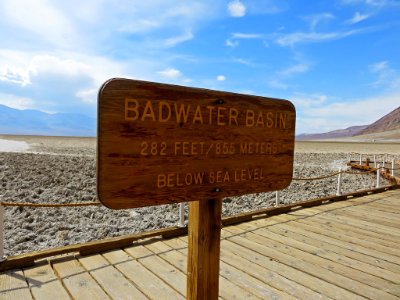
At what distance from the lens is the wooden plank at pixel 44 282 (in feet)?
11.1

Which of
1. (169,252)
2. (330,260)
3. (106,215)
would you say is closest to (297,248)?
(330,260)

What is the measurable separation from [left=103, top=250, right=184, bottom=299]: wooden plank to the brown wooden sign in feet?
5.93

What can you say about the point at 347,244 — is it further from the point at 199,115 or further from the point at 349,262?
the point at 199,115

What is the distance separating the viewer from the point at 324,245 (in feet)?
16.9

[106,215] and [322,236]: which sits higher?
[322,236]

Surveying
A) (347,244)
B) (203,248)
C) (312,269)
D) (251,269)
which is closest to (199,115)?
(203,248)

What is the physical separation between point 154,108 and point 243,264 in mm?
3103

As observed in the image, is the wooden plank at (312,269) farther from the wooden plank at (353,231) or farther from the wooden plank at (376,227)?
the wooden plank at (376,227)

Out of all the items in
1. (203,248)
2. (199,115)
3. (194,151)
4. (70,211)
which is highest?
(199,115)

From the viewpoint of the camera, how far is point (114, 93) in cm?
180

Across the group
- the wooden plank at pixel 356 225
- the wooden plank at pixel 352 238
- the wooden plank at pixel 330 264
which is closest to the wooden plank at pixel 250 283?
the wooden plank at pixel 330 264

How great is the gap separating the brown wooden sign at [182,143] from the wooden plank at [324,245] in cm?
283

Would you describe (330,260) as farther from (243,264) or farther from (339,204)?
(339,204)

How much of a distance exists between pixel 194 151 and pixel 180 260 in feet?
8.92
